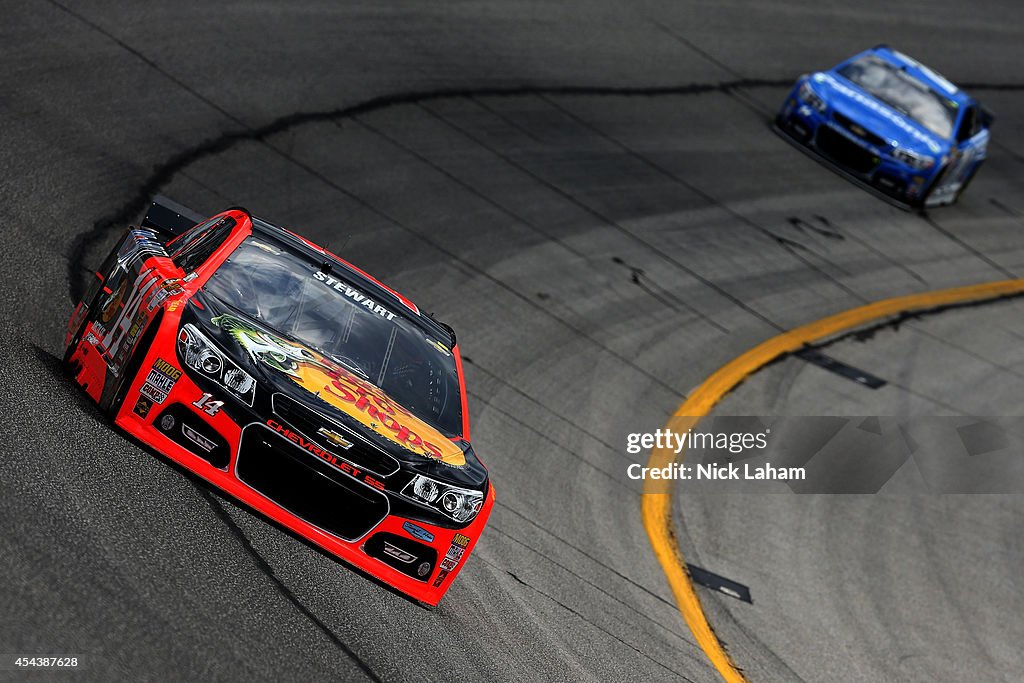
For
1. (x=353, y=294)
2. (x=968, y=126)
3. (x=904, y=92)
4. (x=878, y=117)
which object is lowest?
(x=878, y=117)

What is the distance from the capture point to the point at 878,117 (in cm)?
1728

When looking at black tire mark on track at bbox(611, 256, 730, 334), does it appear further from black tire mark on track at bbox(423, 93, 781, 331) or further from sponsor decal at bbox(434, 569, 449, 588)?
sponsor decal at bbox(434, 569, 449, 588)

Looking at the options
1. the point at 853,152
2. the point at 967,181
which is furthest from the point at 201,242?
the point at 967,181

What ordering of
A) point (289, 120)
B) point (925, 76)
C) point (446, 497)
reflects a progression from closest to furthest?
point (446, 497) → point (289, 120) → point (925, 76)

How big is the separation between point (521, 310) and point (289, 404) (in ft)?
17.7

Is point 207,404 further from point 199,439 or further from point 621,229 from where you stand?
point 621,229

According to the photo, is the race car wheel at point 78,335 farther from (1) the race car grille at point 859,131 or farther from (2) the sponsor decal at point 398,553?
(1) the race car grille at point 859,131

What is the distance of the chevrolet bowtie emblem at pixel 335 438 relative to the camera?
6449mm

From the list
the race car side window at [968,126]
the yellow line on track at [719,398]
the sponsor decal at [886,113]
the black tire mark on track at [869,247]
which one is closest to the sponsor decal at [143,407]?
the yellow line on track at [719,398]

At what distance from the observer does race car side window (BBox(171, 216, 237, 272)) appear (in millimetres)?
7285

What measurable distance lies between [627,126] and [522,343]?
5.67 metres

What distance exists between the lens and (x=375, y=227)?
11.7m

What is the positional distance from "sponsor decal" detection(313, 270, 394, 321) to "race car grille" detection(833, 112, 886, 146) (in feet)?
36.7

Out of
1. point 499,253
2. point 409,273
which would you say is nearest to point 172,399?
point 409,273
